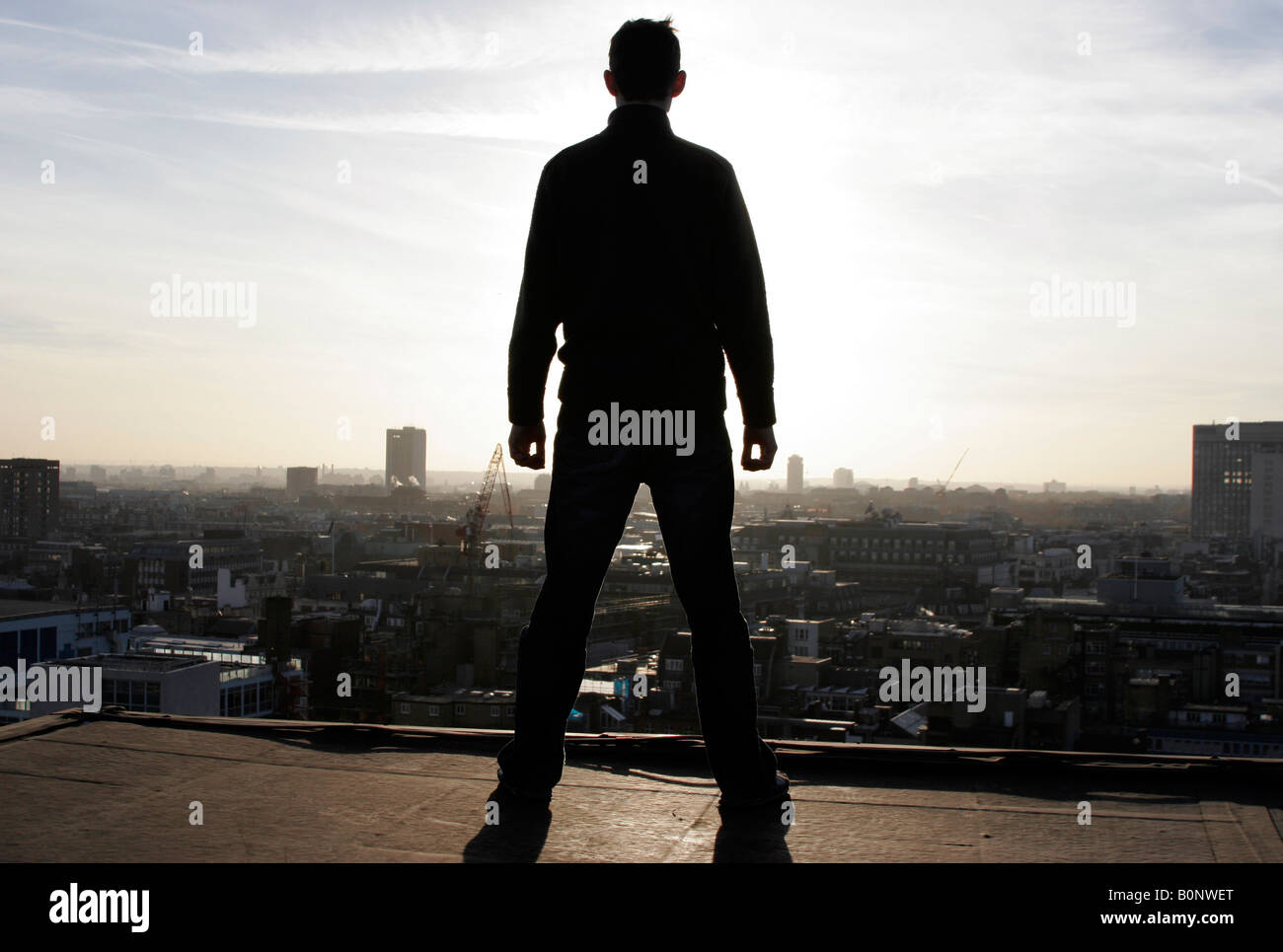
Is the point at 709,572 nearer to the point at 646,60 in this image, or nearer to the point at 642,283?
the point at 642,283

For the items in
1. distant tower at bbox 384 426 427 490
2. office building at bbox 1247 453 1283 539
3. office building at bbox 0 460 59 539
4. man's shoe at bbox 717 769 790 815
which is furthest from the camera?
distant tower at bbox 384 426 427 490

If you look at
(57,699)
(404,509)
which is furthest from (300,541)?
(57,699)

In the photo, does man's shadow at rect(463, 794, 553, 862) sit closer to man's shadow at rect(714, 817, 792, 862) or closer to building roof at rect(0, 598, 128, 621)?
man's shadow at rect(714, 817, 792, 862)

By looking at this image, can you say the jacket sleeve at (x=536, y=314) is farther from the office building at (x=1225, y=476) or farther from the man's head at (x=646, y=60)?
the office building at (x=1225, y=476)

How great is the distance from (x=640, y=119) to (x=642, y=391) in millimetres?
464

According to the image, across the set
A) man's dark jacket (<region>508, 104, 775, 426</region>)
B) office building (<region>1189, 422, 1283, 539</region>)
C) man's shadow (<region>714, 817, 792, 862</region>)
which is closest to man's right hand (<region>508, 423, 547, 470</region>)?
man's dark jacket (<region>508, 104, 775, 426</region>)

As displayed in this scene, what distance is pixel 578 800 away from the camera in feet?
6.20

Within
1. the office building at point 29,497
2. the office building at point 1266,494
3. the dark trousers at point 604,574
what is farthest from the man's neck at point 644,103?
the office building at point 1266,494

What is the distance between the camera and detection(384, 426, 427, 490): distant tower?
317 ft

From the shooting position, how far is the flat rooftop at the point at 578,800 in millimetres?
1590

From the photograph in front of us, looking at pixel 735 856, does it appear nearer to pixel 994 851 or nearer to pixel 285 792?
pixel 994 851

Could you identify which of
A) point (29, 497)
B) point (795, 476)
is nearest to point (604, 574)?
point (29, 497)

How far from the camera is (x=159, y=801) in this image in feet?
6.05

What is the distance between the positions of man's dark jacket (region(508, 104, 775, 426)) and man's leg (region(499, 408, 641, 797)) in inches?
3.6
